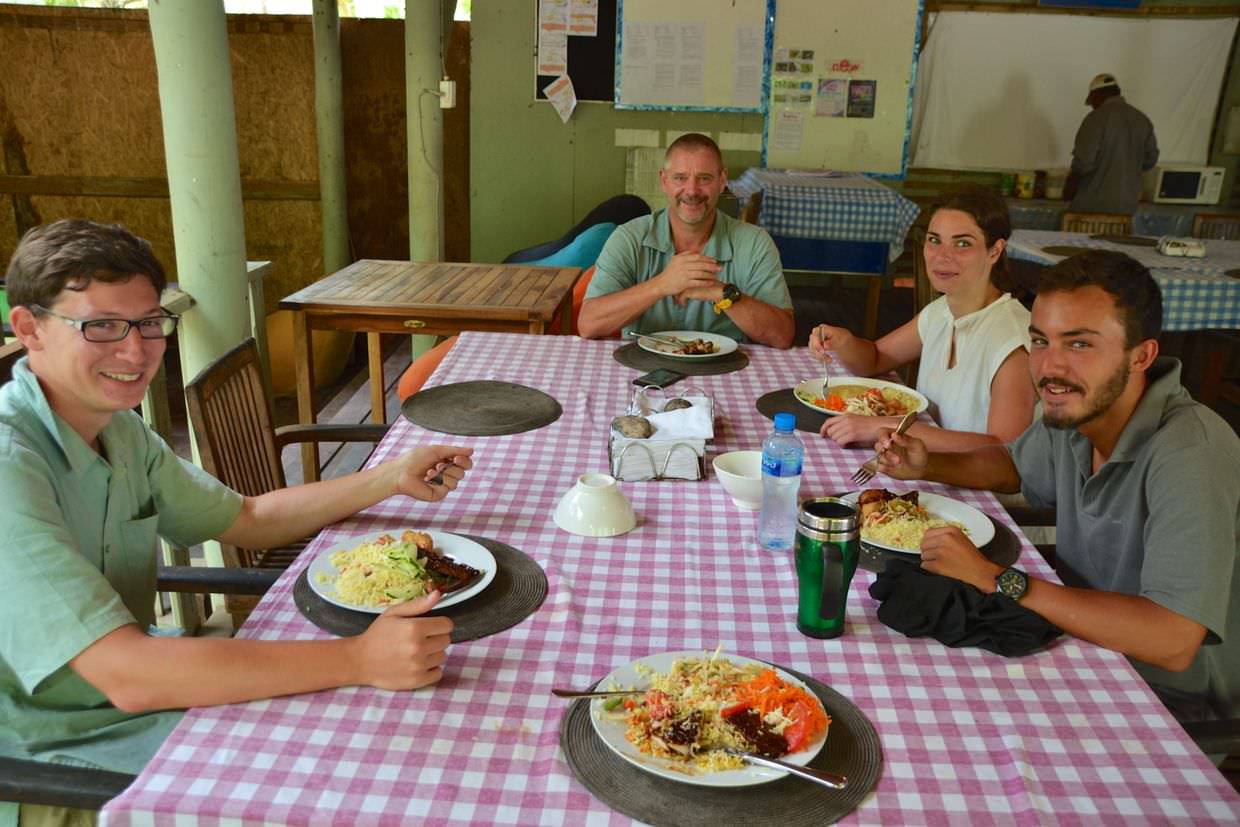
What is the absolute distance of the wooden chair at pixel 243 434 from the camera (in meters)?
1.97

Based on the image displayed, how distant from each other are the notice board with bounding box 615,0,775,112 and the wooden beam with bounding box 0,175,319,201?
93.7 inches

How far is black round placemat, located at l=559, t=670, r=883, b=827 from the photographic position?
0.96 metres

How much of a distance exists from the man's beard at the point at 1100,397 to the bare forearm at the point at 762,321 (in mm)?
1353

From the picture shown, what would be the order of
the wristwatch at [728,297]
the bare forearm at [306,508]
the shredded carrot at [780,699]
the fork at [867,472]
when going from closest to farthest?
1. the shredded carrot at [780,699]
2. the bare forearm at [306,508]
3. the fork at [867,472]
4. the wristwatch at [728,297]

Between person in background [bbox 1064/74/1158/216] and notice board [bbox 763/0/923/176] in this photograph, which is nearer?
person in background [bbox 1064/74/1158/216]

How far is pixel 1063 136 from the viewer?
712 centimetres

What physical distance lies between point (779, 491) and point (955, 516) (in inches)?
14.5

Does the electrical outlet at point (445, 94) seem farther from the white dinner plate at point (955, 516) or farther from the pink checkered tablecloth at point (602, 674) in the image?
the white dinner plate at point (955, 516)

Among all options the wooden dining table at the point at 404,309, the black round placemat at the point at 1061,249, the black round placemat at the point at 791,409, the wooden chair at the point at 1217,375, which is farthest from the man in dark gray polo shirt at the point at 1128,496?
the wooden chair at the point at 1217,375

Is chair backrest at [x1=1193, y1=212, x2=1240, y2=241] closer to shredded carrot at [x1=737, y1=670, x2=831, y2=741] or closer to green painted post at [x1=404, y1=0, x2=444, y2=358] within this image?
green painted post at [x1=404, y1=0, x2=444, y2=358]

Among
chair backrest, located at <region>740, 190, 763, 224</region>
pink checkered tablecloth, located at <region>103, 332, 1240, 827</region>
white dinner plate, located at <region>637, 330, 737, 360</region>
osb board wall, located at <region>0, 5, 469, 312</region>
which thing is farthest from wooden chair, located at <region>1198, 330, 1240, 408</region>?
osb board wall, located at <region>0, 5, 469, 312</region>

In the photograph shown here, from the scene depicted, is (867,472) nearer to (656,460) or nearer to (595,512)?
(656,460)

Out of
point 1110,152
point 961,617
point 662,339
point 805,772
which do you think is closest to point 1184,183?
point 1110,152

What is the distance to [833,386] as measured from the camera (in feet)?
8.16
